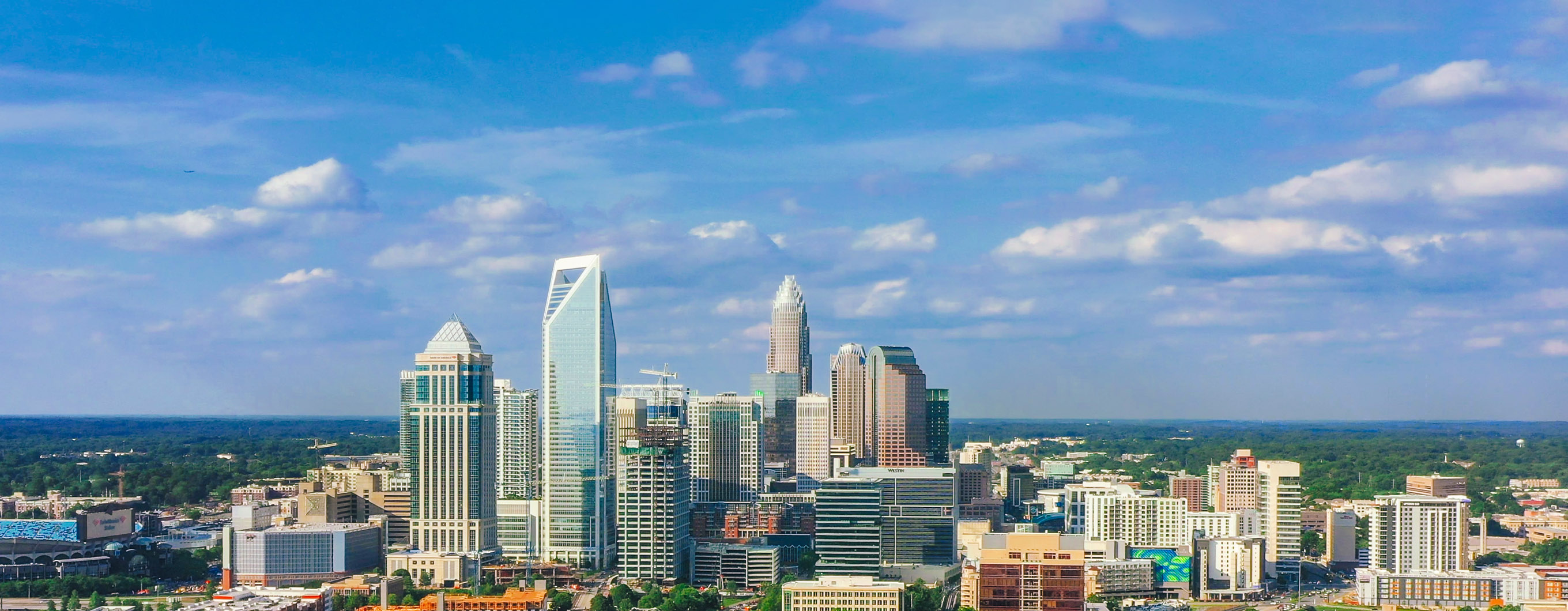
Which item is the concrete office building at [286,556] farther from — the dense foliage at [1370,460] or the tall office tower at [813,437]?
the dense foliage at [1370,460]

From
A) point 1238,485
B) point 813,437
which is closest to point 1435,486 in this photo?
point 1238,485

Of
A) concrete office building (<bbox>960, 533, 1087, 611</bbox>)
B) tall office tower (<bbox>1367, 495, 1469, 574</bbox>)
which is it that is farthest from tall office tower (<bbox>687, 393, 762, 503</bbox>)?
concrete office building (<bbox>960, 533, 1087, 611</bbox>)

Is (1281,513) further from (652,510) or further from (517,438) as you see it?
(517,438)

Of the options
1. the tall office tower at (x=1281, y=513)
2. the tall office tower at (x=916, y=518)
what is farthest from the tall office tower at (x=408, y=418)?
the tall office tower at (x=1281, y=513)

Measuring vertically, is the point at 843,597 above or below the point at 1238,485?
below

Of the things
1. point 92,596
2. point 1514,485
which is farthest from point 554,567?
point 1514,485
